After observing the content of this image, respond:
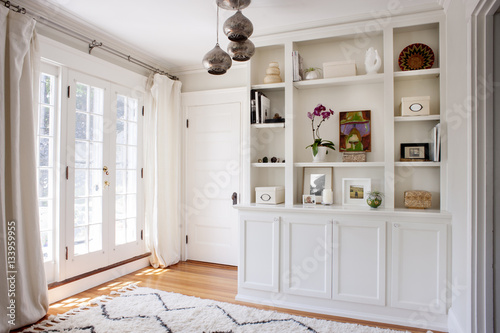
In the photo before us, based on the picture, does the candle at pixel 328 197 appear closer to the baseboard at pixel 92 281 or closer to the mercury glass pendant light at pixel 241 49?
the mercury glass pendant light at pixel 241 49

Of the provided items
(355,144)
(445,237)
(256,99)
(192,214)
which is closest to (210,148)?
(192,214)

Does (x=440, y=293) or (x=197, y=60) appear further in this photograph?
(x=197, y=60)

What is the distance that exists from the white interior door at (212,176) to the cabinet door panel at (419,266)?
211 centimetres

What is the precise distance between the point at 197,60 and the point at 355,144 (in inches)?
92.5

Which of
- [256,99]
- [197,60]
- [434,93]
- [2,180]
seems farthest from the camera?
[197,60]

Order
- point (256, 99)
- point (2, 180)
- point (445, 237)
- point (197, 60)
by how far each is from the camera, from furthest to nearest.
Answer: point (197, 60), point (256, 99), point (445, 237), point (2, 180)

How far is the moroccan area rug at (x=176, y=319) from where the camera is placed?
2.54 metres

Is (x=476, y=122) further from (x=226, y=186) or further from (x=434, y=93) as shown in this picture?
(x=226, y=186)

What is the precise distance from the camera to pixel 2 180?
7.97ft

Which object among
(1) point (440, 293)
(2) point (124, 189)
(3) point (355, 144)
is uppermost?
(3) point (355, 144)

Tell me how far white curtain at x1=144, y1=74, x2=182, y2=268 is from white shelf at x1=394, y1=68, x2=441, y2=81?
109 inches

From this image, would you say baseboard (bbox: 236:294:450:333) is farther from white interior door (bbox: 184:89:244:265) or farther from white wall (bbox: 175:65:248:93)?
white wall (bbox: 175:65:248:93)

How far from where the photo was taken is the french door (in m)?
3.28

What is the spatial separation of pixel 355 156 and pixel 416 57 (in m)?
1.03
